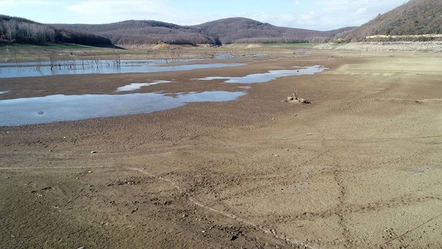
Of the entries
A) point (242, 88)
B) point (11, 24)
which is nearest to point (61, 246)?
point (242, 88)

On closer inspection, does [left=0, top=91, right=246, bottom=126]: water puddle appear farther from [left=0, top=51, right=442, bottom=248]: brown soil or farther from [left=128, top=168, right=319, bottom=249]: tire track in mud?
[left=128, top=168, right=319, bottom=249]: tire track in mud

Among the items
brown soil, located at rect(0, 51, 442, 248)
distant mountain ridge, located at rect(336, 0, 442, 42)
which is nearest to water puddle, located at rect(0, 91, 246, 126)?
brown soil, located at rect(0, 51, 442, 248)

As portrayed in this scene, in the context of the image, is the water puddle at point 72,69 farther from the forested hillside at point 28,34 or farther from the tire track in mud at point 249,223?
the forested hillside at point 28,34

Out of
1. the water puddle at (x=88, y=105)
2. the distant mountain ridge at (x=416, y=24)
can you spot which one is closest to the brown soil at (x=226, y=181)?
the water puddle at (x=88, y=105)

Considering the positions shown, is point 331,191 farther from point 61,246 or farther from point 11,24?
point 11,24

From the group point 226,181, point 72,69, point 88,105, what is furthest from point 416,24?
point 226,181
